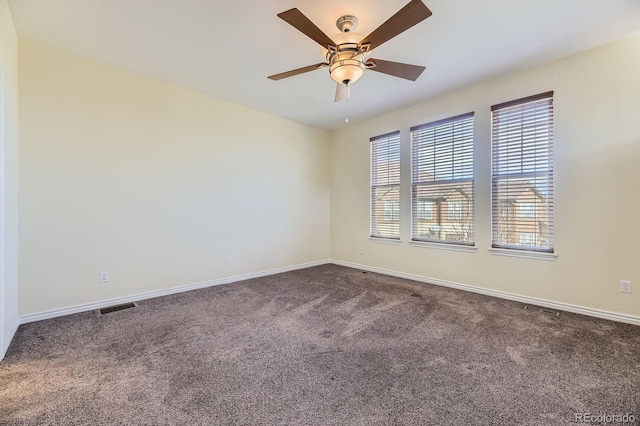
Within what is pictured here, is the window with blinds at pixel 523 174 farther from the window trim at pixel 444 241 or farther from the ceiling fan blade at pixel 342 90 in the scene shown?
the ceiling fan blade at pixel 342 90

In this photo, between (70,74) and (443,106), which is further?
(443,106)

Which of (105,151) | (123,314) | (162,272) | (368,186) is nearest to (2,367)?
(123,314)

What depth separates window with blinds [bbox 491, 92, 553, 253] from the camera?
318 centimetres

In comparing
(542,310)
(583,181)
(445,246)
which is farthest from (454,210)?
(542,310)

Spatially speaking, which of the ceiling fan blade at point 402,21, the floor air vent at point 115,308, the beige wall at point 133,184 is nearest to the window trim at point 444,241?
the beige wall at point 133,184

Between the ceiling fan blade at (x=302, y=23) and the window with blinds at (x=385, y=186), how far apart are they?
285cm

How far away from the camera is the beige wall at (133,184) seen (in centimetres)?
281

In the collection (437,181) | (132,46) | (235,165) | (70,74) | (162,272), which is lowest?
(162,272)

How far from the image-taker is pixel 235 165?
4.31m

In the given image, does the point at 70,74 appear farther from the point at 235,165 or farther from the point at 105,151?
the point at 235,165

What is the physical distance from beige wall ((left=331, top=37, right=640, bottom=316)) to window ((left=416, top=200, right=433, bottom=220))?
666mm

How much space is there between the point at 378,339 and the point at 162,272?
2.82 m

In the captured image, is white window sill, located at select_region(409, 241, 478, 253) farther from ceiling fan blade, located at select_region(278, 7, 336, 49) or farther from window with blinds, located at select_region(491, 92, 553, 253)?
ceiling fan blade, located at select_region(278, 7, 336, 49)

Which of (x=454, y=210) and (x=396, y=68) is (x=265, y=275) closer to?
(x=454, y=210)
